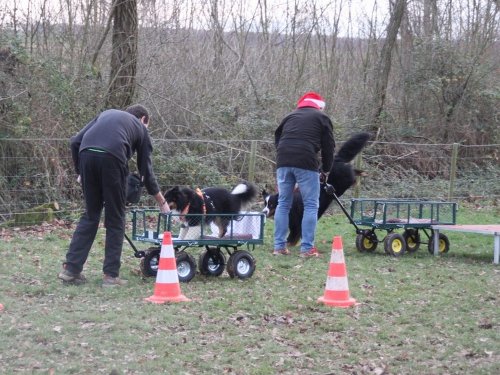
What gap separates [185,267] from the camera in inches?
294

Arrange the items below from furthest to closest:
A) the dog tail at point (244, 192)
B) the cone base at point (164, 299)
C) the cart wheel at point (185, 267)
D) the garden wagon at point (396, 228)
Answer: the dog tail at point (244, 192) → the garden wagon at point (396, 228) → the cart wheel at point (185, 267) → the cone base at point (164, 299)

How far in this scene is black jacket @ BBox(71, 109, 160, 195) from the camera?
22.7ft

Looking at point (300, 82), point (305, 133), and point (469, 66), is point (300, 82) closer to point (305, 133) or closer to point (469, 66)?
point (469, 66)

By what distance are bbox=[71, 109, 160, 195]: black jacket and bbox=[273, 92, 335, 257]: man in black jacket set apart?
7.84ft

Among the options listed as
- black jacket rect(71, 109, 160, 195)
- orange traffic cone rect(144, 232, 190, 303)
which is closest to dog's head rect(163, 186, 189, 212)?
black jacket rect(71, 109, 160, 195)

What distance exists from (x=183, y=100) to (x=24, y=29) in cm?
341

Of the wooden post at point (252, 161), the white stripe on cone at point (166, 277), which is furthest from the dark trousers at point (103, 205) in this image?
the wooden post at point (252, 161)

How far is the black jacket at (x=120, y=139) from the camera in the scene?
6922 millimetres

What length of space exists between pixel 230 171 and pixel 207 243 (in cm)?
658

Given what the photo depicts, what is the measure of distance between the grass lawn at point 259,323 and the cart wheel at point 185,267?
13 cm

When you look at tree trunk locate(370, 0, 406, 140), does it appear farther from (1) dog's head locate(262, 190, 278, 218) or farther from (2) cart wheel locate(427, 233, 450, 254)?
(2) cart wheel locate(427, 233, 450, 254)

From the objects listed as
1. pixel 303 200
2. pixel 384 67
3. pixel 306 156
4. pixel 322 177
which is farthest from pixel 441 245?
pixel 384 67

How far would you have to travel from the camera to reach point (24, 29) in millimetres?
13375

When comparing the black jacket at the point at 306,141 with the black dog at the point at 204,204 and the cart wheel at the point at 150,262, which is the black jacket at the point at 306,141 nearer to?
the black dog at the point at 204,204
